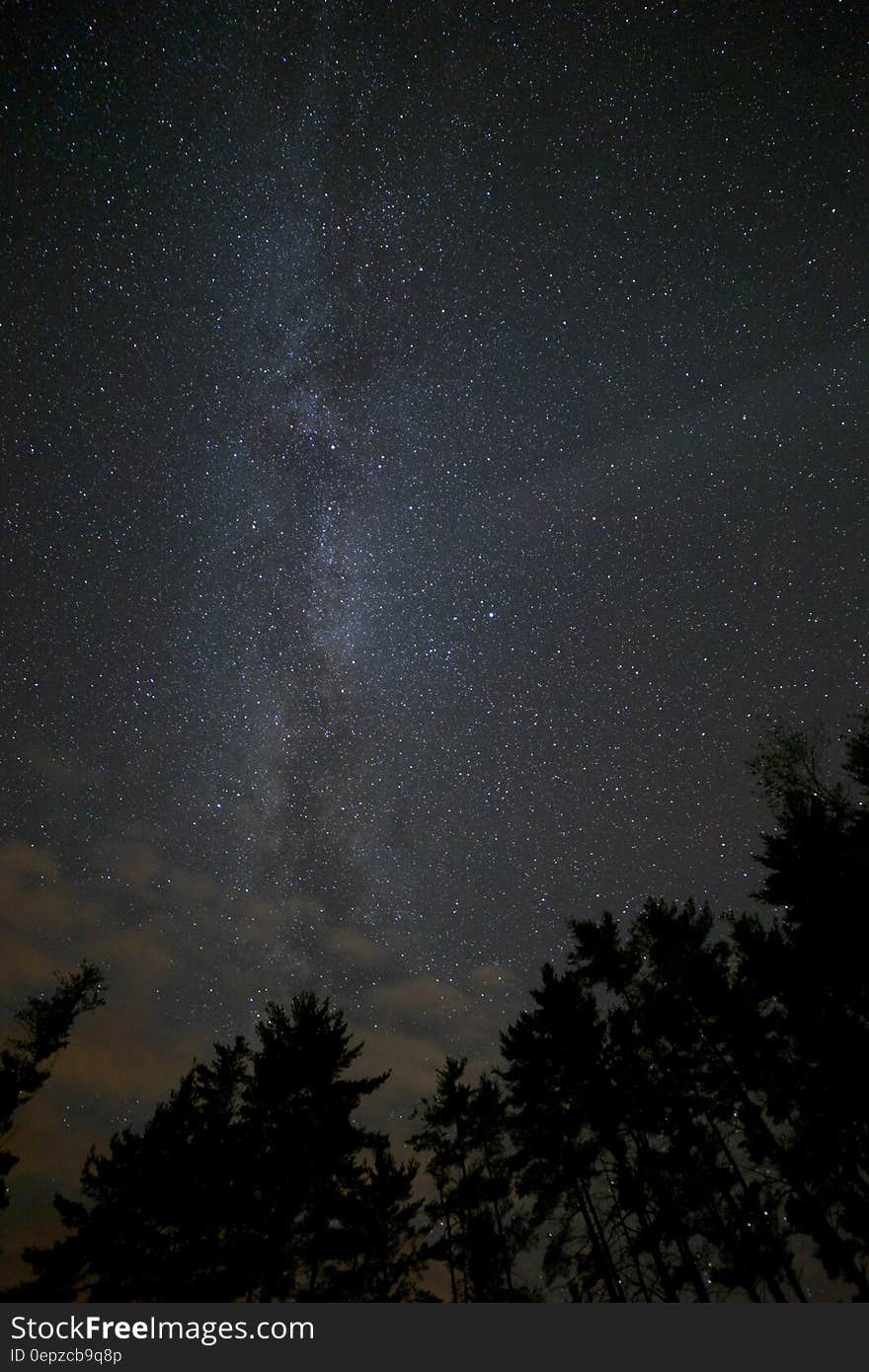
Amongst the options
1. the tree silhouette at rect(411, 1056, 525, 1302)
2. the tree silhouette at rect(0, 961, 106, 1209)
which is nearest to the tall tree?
the tree silhouette at rect(411, 1056, 525, 1302)

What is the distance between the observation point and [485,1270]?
21000mm

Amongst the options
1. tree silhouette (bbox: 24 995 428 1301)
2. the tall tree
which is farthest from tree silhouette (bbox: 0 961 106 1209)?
the tall tree

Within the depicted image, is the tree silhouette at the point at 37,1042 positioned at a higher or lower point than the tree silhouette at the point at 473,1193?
higher

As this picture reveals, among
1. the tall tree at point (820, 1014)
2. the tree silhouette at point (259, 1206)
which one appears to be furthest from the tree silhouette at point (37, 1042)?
the tall tree at point (820, 1014)

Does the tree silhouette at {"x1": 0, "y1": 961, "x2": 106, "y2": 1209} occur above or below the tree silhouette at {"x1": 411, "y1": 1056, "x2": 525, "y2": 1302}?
above

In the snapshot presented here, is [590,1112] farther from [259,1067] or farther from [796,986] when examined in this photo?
[259,1067]

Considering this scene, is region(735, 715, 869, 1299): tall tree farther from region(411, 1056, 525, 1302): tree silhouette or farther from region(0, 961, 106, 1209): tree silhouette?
region(0, 961, 106, 1209): tree silhouette

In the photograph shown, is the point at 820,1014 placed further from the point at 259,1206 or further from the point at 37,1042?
the point at 37,1042

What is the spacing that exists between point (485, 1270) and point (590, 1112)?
10393 mm

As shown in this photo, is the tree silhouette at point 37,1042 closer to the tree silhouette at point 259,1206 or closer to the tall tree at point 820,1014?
the tree silhouette at point 259,1206

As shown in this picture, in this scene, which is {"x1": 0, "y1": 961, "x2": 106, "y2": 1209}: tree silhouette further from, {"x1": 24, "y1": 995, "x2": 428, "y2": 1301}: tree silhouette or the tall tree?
the tall tree

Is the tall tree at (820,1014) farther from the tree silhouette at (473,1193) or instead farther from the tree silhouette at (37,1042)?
the tree silhouette at (37,1042)

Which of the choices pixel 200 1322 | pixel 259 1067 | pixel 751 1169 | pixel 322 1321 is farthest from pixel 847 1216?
pixel 259 1067

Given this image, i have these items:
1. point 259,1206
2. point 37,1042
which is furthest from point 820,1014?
point 37,1042
